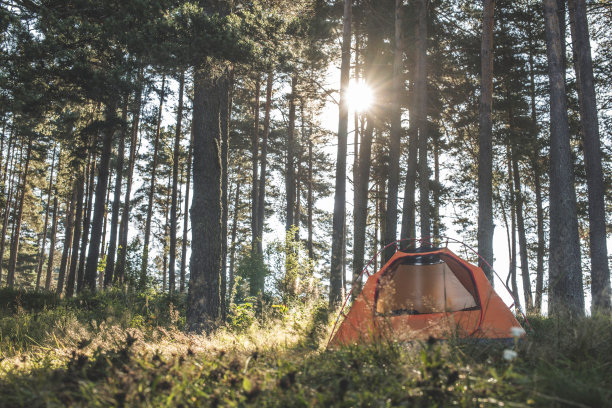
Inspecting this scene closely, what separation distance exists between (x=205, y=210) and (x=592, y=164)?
9.57 metres

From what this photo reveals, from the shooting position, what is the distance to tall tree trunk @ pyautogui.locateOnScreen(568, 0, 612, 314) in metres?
10.0

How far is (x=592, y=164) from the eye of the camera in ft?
33.8

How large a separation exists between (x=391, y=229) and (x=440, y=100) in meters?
6.13

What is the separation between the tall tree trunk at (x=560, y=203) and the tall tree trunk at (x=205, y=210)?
6.91 metres

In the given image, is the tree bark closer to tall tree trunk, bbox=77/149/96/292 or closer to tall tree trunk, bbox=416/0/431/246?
tall tree trunk, bbox=416/0/431/246

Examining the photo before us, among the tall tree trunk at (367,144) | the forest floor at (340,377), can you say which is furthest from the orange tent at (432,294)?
the tall tree trunk at (367,144)

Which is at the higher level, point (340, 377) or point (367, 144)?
point (367, 144)

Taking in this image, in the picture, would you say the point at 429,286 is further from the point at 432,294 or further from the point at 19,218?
the point at 19,218

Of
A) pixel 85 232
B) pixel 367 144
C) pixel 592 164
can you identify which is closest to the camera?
pixel 592 164

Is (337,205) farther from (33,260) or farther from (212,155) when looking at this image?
(33,260)

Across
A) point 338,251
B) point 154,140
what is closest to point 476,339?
point 338,251

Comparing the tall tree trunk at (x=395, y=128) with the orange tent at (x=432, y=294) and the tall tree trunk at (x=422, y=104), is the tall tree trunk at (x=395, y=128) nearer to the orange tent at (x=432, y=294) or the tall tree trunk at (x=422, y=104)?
the tall tree trunk at (x=422, y=104)

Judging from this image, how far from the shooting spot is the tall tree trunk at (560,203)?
866cm

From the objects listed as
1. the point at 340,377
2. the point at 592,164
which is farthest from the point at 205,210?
the point at 592,164
